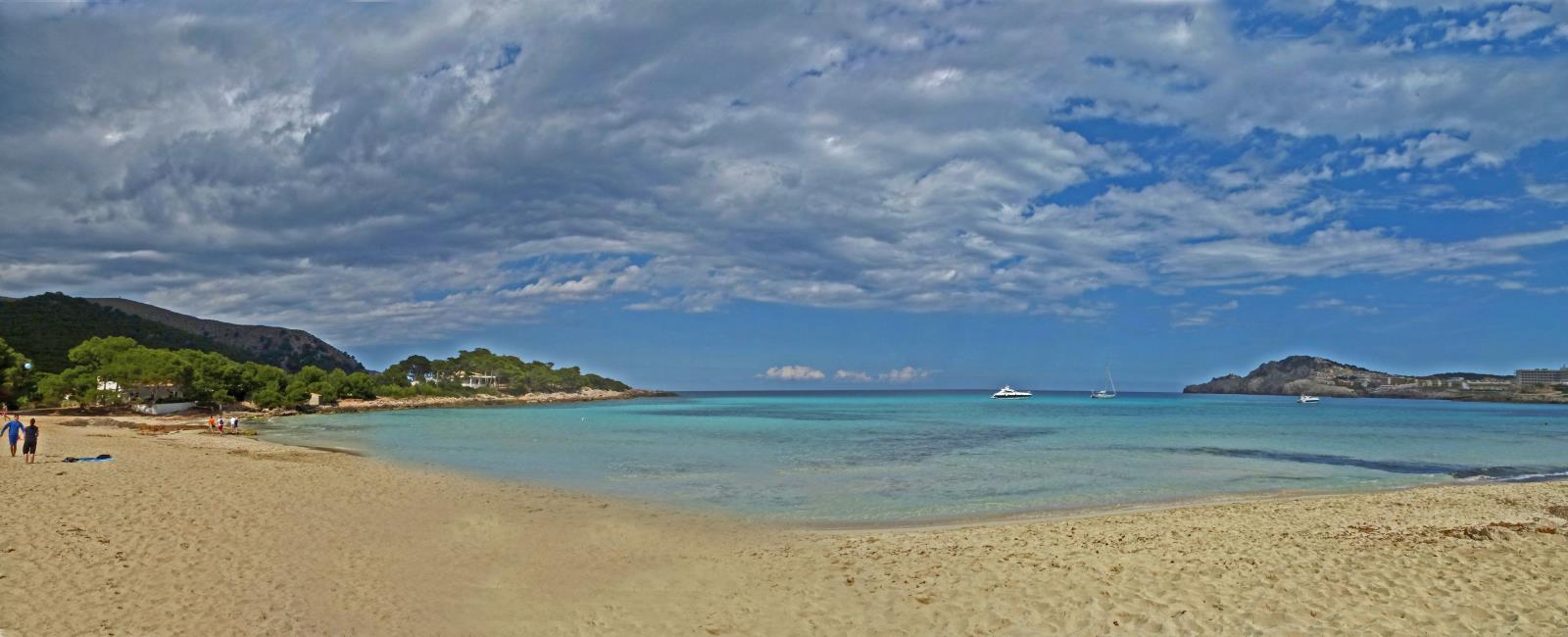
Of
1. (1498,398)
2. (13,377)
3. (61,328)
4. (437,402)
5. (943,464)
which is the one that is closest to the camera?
(943,464)

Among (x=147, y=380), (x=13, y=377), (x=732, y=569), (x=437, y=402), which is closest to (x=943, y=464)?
(x=732, y=569)

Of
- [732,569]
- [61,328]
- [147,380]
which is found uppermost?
[61,328]

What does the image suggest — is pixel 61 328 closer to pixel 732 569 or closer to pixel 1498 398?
pixel 732 569

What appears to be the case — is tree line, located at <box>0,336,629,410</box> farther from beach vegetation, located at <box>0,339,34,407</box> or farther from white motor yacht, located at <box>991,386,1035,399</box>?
white motor yacht, located at <box>991,386,1035,399</box>

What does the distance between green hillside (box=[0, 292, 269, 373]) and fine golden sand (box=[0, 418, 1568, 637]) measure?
3448 inches

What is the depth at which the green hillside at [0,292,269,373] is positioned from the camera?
8431cm

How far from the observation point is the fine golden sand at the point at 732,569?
24.4 feet

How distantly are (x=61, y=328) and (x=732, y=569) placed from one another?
126 metres

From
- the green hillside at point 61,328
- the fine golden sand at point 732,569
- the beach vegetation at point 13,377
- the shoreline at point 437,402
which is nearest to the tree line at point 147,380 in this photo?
the beach vegetation at point 13,377

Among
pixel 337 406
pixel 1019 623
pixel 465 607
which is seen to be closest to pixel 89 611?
pixel 465 607

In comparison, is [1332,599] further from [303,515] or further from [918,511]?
[303,515]

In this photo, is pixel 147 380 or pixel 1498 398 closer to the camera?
pixel 147 380

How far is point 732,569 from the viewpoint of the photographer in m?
10.3

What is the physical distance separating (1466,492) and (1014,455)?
43.1 feet
